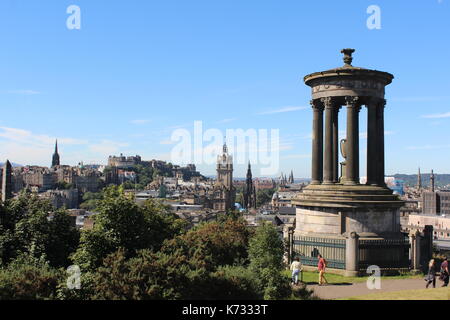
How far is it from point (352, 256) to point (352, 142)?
6.52 meters

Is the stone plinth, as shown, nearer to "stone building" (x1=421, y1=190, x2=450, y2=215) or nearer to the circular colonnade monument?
the circular colonnade monument

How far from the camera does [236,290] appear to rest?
16.2m

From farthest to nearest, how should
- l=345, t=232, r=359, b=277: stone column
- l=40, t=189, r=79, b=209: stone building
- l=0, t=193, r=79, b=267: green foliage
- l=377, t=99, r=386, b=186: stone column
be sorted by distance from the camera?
l=40, t=189, r=79, b=209: stone building
l=377, t=99, r=386, b=186: stone column
l=0, t=193, r=79, b=267: green foliage
l=345, t=232, r=359, b=277: stone column

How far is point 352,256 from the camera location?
22609 millimetres

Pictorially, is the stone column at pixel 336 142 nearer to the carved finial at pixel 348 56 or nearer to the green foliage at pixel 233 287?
the carved finial at pixel 348 56

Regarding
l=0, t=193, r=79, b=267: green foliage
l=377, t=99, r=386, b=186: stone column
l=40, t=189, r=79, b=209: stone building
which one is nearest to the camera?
l=0, t=193, r=79, b=267: green foliage

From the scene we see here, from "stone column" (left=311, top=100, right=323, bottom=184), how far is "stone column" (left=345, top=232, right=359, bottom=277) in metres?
5.79

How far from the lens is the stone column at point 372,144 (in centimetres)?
2661

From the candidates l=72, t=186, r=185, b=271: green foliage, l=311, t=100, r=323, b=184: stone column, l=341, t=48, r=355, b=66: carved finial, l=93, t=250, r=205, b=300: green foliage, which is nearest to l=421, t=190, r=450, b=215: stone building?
l=311, t=100, r=323, b=184: stone column

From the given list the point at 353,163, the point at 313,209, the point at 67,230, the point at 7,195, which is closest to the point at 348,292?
the point at 313,209

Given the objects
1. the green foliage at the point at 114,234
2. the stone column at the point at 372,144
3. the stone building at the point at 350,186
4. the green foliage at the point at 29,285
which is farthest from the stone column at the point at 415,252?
the green foliage at the point at 29,285

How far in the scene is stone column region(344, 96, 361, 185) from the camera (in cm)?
2598
